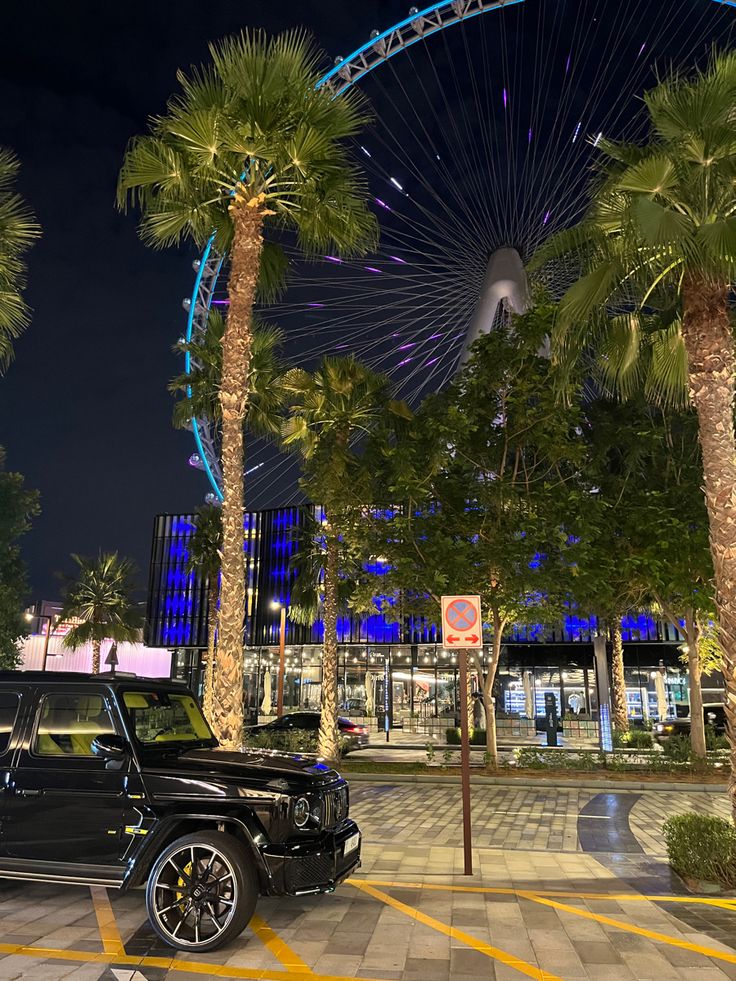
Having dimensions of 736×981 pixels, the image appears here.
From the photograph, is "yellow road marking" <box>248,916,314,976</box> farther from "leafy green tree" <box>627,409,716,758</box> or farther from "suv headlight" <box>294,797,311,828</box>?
"leafy green tree" <box>627,409,716,758</box>

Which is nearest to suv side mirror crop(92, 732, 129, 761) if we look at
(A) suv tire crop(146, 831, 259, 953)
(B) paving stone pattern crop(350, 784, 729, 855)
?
(A) suv tire crop(146, 831, 259, 953)

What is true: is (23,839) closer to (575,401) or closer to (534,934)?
(534,934)

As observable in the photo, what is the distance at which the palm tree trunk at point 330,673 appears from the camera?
744 inches

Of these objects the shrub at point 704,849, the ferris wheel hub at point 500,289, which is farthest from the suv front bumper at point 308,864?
the ferris wheel hub at point 500,289

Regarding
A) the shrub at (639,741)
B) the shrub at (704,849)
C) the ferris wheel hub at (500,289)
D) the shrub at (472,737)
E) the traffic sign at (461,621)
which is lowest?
the shrub at (472,737)

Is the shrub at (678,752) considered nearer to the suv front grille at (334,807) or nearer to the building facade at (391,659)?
the suv front grille at (334,807)

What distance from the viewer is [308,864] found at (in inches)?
216

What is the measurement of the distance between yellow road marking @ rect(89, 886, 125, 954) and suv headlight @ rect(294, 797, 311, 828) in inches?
59.0

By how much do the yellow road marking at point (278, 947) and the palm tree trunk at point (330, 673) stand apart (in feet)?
42.1

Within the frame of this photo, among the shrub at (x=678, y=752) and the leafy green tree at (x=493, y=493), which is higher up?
the leafy green tree at (x=493, y=493)

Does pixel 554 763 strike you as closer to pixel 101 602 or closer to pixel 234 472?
pixel 234 472

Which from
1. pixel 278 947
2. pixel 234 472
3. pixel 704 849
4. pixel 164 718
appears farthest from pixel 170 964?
pixel 234 472

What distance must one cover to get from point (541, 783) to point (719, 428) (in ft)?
34.0

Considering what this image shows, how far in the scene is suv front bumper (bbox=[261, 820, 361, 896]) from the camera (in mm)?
5336
